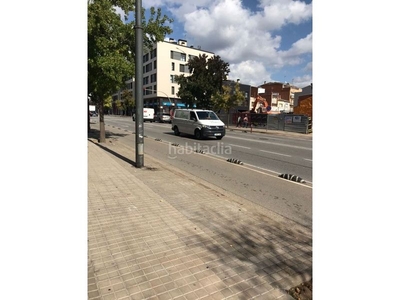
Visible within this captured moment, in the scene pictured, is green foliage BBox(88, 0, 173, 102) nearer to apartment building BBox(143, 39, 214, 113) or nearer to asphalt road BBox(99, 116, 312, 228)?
asphalt road BBox(99, 116, 312, 228)

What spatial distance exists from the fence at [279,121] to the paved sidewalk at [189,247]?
22.4 meters

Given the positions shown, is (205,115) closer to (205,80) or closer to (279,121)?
(279,121)

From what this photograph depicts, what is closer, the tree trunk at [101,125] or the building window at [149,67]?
the tree trunk at [101,125]

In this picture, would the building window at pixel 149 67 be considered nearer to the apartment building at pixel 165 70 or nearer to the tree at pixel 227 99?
the apartment building at pixel 165 70

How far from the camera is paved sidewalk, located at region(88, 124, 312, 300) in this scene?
2555 mm

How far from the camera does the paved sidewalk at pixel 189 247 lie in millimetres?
2555

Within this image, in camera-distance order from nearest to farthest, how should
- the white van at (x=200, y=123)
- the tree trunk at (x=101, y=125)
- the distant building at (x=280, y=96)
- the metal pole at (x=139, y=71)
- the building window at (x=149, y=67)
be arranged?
the metal pole at (x=139, y=71) < the tree trunk at (x=101, y=125) < the white van at (x=200, y=123) < the building window at (x=149, y=67) < the distant building at (x=280, y=96)

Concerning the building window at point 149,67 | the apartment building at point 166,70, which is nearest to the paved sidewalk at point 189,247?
the apartment building at point 166,70

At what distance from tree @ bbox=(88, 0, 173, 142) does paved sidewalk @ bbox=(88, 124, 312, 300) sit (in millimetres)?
8462

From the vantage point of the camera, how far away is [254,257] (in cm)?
312

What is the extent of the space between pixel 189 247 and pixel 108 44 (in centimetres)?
1157

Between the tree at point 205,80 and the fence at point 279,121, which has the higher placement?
the tree at point 205,80

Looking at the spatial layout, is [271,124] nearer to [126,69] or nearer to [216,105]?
[216,105]

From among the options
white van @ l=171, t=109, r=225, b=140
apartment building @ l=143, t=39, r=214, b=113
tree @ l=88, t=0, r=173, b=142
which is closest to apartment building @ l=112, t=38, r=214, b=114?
apartment building @ l=143, t=39, r=214, b=113
